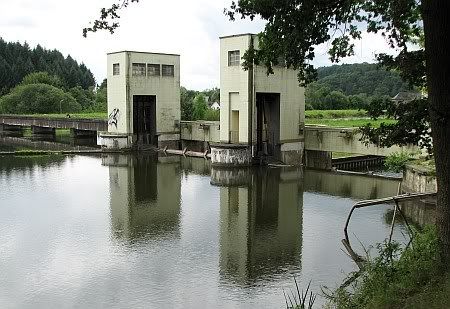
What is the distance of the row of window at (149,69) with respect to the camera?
107 feet

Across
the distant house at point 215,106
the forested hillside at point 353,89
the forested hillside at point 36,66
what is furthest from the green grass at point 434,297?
the forested hillside at point 36,66

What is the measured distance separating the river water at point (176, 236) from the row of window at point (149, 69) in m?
10.6

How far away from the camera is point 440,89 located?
18.8ft

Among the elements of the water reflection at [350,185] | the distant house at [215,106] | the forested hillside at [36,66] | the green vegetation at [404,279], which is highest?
the forested hillside at [36,66]

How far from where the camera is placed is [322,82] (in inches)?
3108

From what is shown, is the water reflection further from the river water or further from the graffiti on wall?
the graffiti on wall

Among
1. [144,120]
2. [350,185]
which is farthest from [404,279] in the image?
[144,120]

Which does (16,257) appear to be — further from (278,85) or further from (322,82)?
(322,82)

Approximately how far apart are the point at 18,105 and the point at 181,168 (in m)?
43.2

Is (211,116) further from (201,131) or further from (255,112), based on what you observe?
(255,112)

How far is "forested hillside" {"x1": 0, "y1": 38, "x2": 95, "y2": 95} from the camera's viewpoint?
77.1 m

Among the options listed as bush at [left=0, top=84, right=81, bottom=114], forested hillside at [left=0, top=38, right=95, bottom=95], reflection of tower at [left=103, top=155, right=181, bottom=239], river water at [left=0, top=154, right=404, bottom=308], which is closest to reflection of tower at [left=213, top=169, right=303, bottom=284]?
river water at [left=0, top=154, right=404, bottom=308]

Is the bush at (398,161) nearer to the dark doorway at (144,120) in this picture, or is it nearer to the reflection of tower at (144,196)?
the reflection of tower at (144,196)

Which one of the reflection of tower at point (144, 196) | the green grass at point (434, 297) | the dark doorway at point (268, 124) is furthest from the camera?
the dark doorway at point (268, 124)
